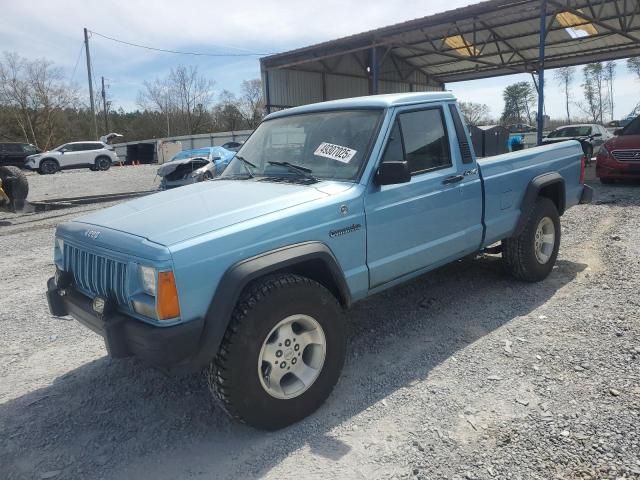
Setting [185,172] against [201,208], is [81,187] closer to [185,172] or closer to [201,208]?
[185,172]

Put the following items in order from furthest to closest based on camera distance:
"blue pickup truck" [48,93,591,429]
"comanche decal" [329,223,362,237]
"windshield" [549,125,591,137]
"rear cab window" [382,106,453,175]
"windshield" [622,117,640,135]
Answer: "windshield" [549,125,591,137] < "windshield" [622,117,640,135] < "rear cab window" [382,106,453,175] < "comanche decal" [329,223,362,237] < "blue pickup truck" [48,93,591,429]

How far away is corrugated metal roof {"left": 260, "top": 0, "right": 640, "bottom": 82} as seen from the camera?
15531 millimetres

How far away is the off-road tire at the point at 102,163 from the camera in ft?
92.9

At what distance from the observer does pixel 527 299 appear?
15.6ft

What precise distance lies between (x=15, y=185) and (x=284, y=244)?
10279 mm

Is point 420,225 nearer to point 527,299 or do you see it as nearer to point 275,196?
point 275,196

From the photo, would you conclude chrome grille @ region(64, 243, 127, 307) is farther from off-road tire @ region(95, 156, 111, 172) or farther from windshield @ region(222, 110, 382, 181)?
off-road tire @ region(95, 156, 111, 172)

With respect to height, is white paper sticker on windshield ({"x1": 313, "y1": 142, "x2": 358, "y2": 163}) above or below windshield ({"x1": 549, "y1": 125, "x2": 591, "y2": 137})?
below

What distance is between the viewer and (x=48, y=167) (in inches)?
1051

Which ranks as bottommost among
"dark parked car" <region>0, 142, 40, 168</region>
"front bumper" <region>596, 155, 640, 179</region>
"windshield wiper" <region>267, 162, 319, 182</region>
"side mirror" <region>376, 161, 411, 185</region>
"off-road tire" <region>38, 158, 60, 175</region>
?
"front bumper" <region>596, 155, 640, 179</region>

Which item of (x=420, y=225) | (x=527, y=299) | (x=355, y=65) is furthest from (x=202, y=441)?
(x=355, y=65)

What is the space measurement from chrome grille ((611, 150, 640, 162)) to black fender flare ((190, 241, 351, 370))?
11.1m

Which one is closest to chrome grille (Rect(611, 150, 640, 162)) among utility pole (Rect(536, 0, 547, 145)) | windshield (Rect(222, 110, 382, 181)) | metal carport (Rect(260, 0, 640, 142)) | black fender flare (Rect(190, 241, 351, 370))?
utility pole (Rect(536, 0, 547, 145))

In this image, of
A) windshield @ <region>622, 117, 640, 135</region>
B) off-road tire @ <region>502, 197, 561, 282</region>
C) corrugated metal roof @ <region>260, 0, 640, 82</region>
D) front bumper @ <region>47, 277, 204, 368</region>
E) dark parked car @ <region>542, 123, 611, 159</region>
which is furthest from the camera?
dark parked car @ <region>542, 123, 611, 159</region>
